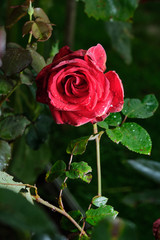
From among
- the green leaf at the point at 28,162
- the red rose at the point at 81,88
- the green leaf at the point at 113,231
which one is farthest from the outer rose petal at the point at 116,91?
the green leaf at the point at 28,162

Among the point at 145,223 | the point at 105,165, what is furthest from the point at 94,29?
the point at 145,223

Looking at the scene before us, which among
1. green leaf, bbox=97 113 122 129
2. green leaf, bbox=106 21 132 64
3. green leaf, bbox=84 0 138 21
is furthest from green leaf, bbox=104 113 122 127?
green leaf, bbox=106 21 132 64

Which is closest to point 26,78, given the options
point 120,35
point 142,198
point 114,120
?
point 114,120

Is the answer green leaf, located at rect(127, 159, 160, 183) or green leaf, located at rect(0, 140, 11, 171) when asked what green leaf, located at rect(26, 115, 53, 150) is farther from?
green leaf, located at rect(127, 159, 160, 183)

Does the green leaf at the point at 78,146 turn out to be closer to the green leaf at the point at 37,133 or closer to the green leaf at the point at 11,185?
the green leaf at the point at 11,185

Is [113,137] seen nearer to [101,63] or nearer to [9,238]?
[101,63]

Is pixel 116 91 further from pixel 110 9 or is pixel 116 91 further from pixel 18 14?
pixel 110 9

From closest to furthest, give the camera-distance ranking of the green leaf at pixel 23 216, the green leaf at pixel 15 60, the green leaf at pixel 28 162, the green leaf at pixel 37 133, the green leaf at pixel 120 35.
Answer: the green leaf at pixel 23 216 → the green leaf at pixel 15 60 → the green leaf at pixel 37 133 → the green leaf at pixel 28 162 → the green leaf at pixel 120 35
